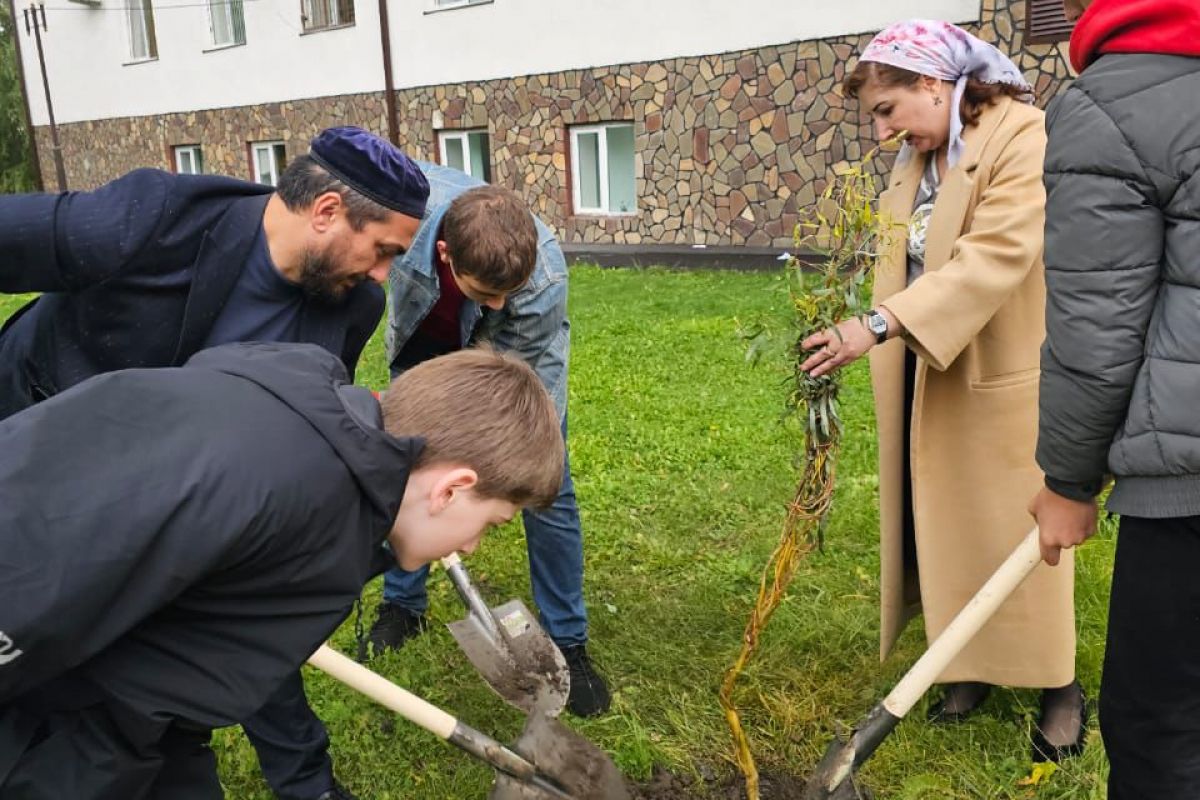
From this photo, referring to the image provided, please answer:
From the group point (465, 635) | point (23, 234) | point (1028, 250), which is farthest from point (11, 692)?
point (1028, 250)

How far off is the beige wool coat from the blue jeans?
33.8 inches

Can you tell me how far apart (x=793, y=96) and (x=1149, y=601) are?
28.0 feet

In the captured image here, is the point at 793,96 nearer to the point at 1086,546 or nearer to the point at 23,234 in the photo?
the point at 1086,546

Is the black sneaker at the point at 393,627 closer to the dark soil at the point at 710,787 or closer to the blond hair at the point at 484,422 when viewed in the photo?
the dark soil at the point at 710,787

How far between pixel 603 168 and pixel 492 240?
9299mm

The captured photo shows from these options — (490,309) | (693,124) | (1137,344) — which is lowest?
(490,309)

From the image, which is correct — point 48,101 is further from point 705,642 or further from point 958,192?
point 958,192

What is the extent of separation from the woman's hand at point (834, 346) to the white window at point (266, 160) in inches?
559

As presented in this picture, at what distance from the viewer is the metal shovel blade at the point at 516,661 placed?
268cm

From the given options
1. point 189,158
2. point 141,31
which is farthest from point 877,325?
point 141,31

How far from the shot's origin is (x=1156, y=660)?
1663 mm

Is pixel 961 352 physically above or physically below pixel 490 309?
below

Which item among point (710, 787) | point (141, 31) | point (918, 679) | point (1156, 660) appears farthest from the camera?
point (141, 31)

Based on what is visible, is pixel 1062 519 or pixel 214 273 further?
pixel 214 273
